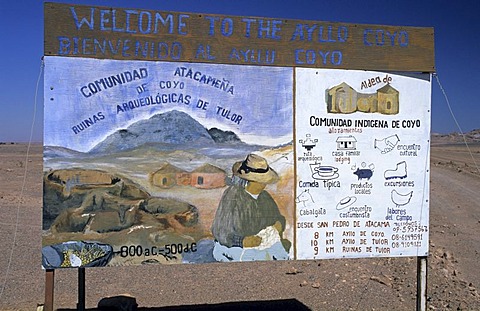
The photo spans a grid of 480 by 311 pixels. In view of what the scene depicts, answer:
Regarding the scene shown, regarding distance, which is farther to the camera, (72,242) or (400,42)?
(400,42)

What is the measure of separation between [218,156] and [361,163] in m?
1.31

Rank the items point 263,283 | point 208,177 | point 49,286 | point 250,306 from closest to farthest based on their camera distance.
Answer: point 49,286 → point 208,177 → point 250,306 → point 263,283

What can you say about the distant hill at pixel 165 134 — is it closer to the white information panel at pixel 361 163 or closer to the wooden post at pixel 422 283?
the white information panel at pixel 361 163

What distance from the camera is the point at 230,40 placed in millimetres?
4746

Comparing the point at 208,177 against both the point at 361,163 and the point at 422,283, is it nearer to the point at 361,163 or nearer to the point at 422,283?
the point at 361,163

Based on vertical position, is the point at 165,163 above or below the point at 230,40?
below

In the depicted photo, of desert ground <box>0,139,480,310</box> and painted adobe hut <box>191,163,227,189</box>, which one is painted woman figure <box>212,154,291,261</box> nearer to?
painted adobe hut <box>191,163,227,189</box>

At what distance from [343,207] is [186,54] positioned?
194 cm

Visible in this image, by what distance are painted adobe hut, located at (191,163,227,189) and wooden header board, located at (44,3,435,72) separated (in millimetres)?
910

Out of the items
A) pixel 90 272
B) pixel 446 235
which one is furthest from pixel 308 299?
pixel 446 235

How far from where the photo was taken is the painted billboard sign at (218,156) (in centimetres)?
452

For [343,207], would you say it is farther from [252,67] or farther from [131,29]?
[131,29]

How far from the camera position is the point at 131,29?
456 centimetres

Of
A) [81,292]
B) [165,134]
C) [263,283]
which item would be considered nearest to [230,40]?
[165,134]
